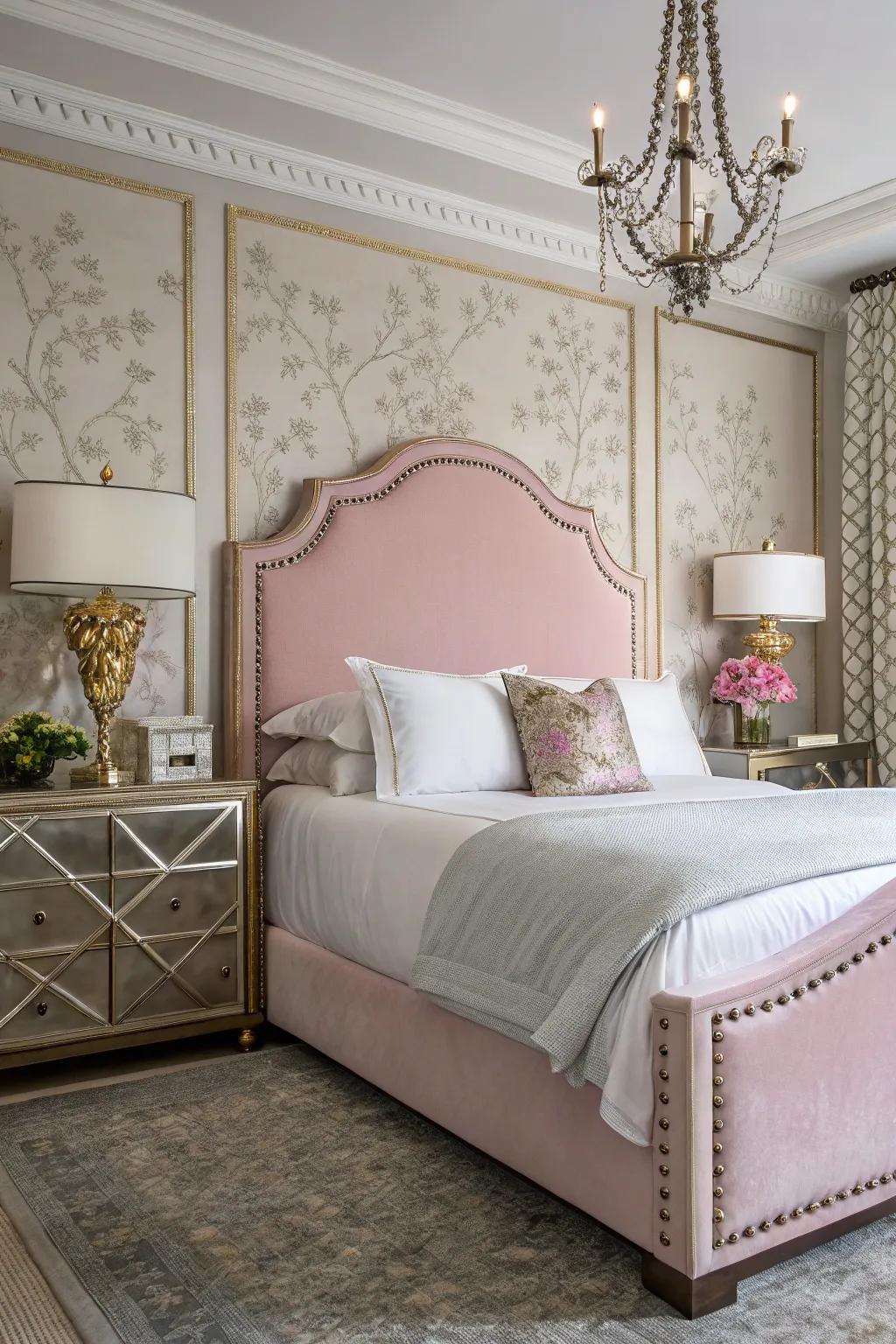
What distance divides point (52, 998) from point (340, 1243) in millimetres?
1073

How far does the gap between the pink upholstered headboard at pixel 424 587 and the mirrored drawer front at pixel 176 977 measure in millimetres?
595

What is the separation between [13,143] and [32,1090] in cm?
248

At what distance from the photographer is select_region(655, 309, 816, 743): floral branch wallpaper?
4480 mm

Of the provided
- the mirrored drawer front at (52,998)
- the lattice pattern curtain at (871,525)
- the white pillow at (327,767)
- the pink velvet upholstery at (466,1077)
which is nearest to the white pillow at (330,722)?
the white pillow at (327,767)

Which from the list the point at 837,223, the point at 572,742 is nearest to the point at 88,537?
the point at 572,742

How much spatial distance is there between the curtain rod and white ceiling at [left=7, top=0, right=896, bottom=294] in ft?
2.41

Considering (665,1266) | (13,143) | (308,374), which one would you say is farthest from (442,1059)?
(13,143)

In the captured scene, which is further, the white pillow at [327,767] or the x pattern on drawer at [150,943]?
the white pillow at [327,767]

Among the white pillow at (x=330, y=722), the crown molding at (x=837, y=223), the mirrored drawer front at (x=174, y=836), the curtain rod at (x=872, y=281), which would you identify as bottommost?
the mirrored drawer front at (x=174, y=836)

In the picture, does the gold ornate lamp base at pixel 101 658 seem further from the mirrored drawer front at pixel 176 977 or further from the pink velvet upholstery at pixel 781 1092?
the pink velvet upholstery at pixel 781 1092

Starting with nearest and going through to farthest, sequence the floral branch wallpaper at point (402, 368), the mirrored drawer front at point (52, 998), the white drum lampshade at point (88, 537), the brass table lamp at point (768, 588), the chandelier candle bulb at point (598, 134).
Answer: the chandelier candle bulb at point (598, 134) → the mirrored drawer front at point (52, 998) → the white drum lampshade at point (88, 537) → the floral branch wallpaper at point (402, 368) → the brass table lamp at point (768, 588)

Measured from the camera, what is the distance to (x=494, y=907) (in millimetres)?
2092

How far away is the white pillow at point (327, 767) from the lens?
2.99m

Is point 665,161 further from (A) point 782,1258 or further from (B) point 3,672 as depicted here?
(A) point 782,1258
